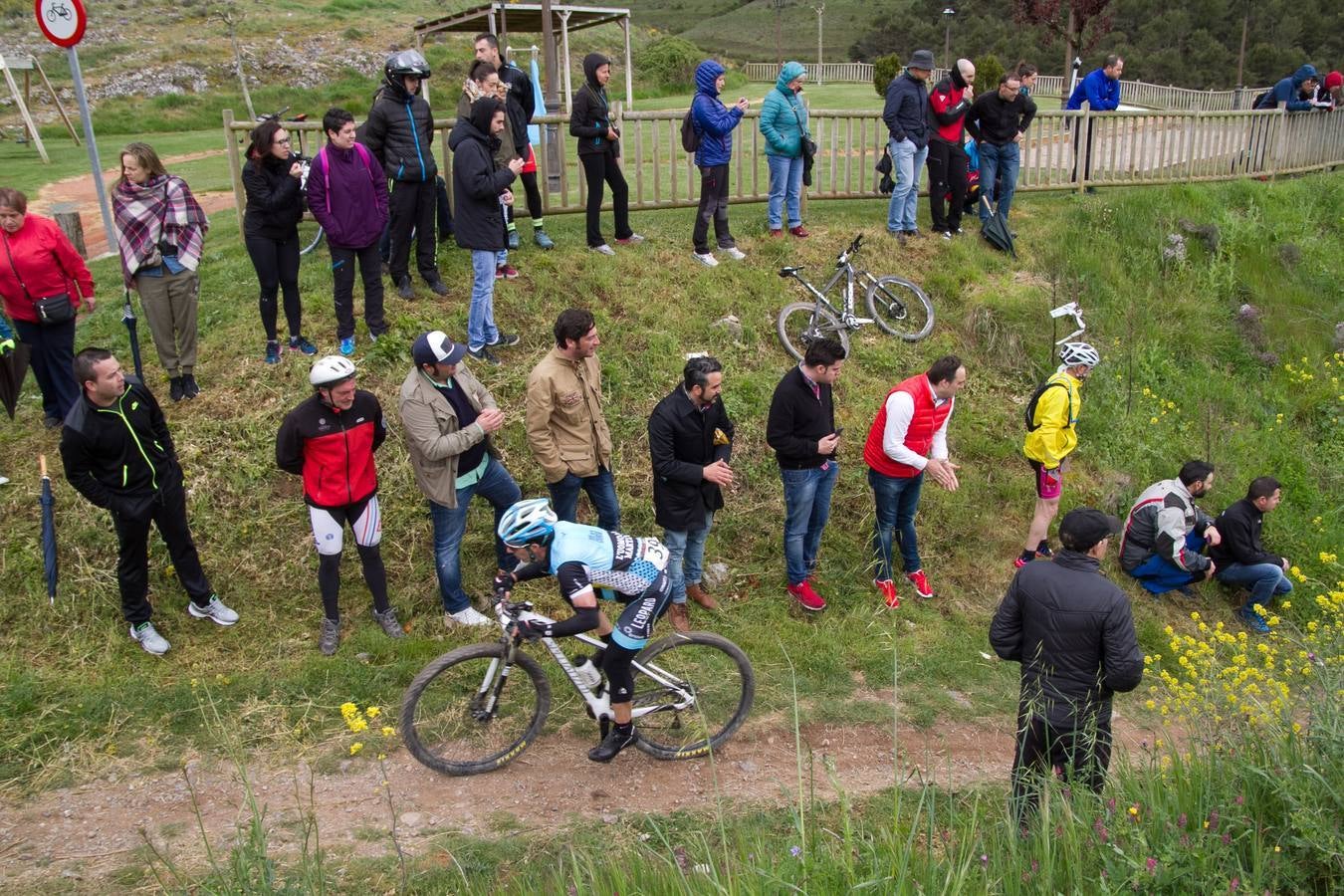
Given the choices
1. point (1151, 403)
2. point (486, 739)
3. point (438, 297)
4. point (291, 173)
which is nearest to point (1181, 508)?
point (1151, 403)

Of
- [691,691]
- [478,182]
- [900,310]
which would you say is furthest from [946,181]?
[691,691]

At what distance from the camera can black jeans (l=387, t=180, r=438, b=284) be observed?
Result: 9.00 meters

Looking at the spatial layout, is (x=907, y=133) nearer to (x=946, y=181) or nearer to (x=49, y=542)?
(x=946, y=181)

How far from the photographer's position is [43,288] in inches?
286

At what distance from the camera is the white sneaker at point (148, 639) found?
21.1 feet

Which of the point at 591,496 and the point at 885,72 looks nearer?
the point at 591,496

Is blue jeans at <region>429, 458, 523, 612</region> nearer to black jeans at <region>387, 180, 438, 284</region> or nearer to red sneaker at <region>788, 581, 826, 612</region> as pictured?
red sneaker at <region>788, 581, 826, 612</region>

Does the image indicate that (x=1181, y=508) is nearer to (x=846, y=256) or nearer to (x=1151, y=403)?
(x=1151, y=403)

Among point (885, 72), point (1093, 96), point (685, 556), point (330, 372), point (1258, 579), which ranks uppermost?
point (885, 72)

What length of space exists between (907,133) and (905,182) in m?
0.54

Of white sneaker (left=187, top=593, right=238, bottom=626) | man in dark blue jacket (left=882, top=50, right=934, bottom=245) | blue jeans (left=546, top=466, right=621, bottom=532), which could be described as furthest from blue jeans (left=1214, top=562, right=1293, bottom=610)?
white sneaker (left=187, top=593, right=238, bottom=626)

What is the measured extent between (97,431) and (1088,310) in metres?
9.68

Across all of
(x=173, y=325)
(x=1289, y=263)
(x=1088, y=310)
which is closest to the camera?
(x=173, y=325)

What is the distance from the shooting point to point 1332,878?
335cm
